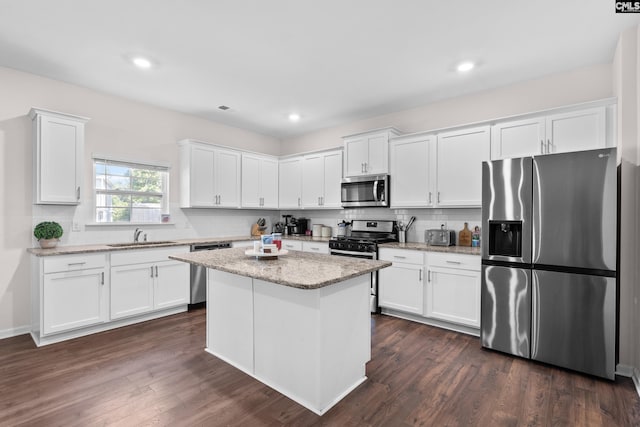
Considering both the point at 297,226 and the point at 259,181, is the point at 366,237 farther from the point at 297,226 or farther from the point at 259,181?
the point at 259,181

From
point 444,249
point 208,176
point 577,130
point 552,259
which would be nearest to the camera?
point 552,259

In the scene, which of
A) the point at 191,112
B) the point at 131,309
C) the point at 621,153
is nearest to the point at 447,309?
the point at 621,153

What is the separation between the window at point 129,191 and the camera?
12.9 feet

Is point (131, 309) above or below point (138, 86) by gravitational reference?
below

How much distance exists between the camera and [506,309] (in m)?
2.82

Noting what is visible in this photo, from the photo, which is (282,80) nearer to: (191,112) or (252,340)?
(191,112)

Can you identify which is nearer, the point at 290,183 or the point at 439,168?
the point at 439,168

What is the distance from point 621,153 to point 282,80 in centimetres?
324

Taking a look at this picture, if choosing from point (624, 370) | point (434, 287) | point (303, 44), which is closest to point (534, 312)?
point (624, 370)

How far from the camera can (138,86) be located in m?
3.67

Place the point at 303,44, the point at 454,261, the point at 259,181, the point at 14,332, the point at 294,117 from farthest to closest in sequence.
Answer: the point at 259,181 → the point at 294,117 → the point at 454,261 → the point at 14,332 → the point at 303,44

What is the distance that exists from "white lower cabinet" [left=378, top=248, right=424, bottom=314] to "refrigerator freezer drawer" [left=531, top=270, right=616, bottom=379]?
1.17 metres

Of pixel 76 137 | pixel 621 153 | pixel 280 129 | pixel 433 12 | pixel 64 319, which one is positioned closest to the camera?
pixel 433 12

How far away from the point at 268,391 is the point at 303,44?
2832 mm
